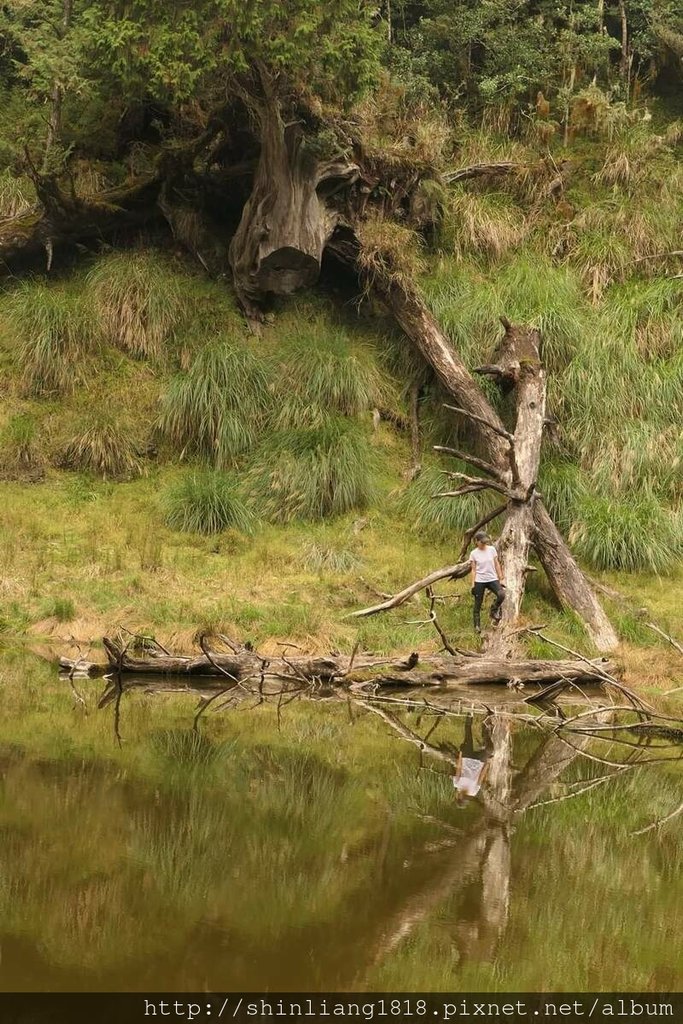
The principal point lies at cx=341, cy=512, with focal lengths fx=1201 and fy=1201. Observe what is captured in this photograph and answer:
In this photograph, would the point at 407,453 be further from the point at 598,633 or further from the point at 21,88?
the point at 21,88

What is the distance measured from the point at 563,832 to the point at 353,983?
8.73 ft

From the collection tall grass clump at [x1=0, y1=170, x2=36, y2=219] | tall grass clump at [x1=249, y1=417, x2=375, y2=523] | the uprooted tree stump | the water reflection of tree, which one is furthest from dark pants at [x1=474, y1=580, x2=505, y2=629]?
tall grass clump at [x1=0, y1=170, x2=36, y2=219]

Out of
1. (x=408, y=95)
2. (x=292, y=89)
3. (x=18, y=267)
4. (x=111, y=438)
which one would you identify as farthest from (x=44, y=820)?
(x=408, y=95)

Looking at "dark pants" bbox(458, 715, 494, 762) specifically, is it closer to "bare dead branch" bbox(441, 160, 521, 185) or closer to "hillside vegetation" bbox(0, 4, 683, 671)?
"hillside vegetation" bbox(0, 4, 683, 671)

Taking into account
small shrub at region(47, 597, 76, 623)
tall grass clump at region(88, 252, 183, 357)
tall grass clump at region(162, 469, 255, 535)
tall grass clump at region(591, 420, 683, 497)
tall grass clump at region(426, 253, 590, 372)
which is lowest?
small shrub at region(47, 597, 76, 623)

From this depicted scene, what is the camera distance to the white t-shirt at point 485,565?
12.7m

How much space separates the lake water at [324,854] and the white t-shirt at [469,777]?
50 millimetres

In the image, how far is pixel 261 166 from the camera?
1666 centimetres

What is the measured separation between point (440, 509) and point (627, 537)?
2.35 m

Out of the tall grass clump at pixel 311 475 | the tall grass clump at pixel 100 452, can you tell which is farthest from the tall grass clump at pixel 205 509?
the tall grass clump at pixel 100 452

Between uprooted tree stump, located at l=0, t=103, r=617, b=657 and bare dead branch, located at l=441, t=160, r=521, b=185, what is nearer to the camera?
uprooted tree stump, located at l=0, t=103, r=617, b=657

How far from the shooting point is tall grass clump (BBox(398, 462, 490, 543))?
50.0ft

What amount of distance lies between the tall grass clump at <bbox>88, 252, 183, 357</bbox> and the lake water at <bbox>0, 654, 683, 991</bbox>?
815 centimetres

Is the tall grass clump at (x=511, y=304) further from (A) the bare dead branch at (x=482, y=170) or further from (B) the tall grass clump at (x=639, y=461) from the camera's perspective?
(A) the bare dead branch at (x=482, y=170)
